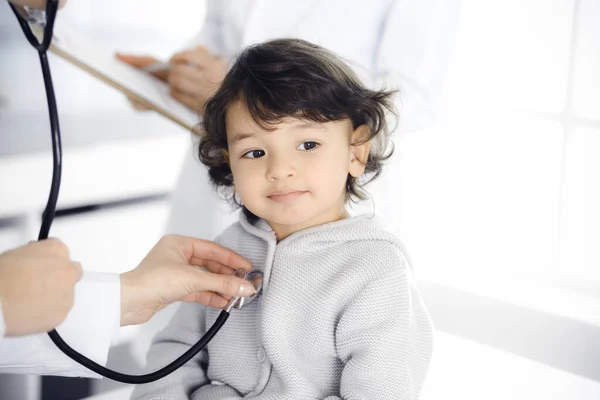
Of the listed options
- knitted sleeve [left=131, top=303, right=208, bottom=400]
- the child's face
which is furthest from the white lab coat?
knitted sleeve [left=131, top=303, right=208, bottom=400]

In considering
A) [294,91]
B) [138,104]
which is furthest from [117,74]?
[294,91]

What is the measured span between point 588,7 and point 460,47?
0.27m

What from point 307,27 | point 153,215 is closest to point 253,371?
point 307,27

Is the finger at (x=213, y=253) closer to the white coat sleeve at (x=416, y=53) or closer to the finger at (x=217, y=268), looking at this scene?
the finger at (x=217, y=268)

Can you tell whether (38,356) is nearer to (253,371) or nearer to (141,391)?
(141,391)

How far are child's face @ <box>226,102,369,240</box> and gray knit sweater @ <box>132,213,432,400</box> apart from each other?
0.18ft

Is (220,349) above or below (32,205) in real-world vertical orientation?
below

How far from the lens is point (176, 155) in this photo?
2586 mm

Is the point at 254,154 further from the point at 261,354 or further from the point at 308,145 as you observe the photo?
the point at 261,354

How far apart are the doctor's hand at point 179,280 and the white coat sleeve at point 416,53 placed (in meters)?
0.44

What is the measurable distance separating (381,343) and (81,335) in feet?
1.41

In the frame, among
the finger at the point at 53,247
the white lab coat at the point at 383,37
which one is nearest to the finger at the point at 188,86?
the white lab coat at the point at 383,37

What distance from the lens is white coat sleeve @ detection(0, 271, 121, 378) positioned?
0.94 metres

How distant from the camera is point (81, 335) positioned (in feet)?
3.18
